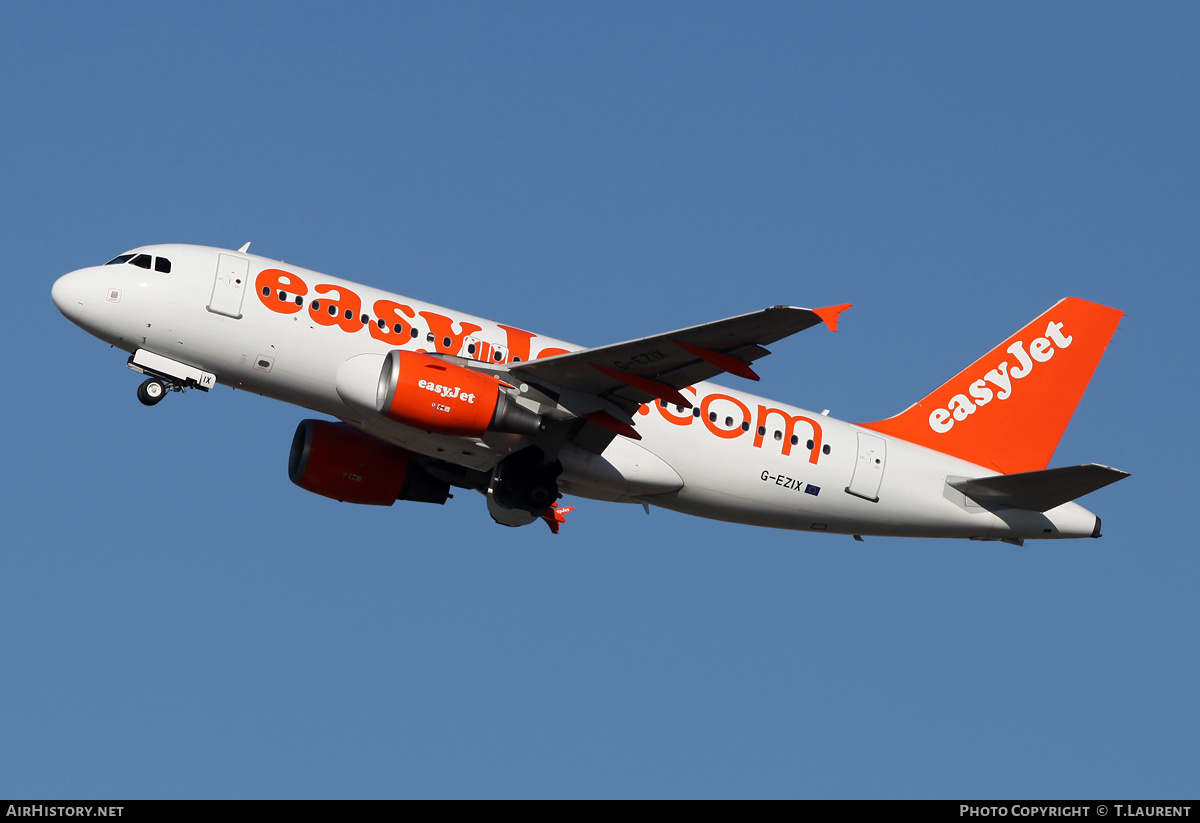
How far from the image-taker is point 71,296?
2923 cm

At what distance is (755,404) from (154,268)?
47.7 feet

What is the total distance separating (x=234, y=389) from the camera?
30.2 meters

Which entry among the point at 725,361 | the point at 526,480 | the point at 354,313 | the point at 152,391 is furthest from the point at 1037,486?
the point at 152,391

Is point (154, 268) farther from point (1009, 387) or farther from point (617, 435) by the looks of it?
point (1009, 387)

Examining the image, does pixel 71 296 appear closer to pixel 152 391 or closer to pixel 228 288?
pixel 152 391

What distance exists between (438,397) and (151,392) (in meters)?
6.78

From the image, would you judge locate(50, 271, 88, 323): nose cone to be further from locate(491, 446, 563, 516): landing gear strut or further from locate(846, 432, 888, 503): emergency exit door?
locate(846, 432, 888, 503): emergency exit door

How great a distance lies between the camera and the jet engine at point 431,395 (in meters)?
27.8

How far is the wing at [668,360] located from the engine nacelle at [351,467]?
589 cm

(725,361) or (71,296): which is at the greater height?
(71,296)

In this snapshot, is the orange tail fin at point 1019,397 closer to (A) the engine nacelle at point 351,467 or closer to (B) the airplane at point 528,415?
(B) the airplane at point 528,415
